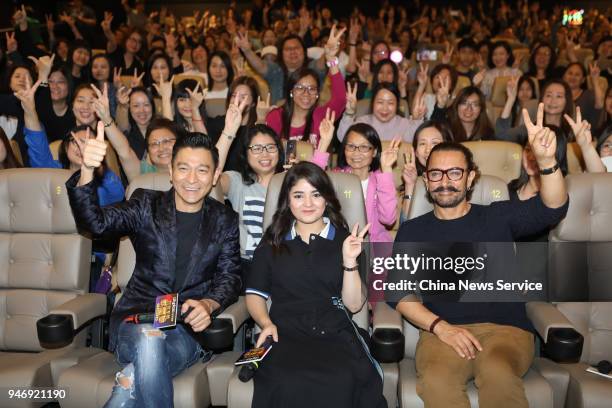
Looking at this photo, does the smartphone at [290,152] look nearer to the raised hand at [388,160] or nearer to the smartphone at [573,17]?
the raised hand at [388,160]

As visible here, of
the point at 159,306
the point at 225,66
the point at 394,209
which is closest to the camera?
the point at 159,306

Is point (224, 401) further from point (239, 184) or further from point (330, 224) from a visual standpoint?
point (239, 184)

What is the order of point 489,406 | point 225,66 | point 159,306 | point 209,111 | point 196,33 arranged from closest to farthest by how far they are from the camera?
point 489,406 < point 159,306 < point 209,111 < point 225,66 < point 196,33

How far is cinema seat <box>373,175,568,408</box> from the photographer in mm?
2426

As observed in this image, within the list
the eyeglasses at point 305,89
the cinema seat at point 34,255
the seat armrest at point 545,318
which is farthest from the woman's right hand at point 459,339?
the eyeglasses at point 305,89

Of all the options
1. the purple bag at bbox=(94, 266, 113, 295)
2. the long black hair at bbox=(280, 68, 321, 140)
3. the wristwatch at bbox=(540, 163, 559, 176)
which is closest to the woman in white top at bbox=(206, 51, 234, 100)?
the long black hair at bbox=(280, 68, 321, 140)

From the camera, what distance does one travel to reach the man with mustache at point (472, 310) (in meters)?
2.41

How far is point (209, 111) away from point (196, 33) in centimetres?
644

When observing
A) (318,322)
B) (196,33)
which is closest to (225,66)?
(318,322)

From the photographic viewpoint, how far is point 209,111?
5.39 meters

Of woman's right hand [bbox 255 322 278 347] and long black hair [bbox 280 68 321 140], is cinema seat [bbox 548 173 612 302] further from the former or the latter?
long black hair [bbox 280 68 321 140]

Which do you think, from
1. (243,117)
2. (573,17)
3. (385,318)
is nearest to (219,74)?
(243,117)

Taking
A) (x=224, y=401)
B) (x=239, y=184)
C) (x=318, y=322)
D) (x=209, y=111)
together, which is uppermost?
(x=209, y=111)

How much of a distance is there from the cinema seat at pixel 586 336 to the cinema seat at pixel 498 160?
1169 mm
